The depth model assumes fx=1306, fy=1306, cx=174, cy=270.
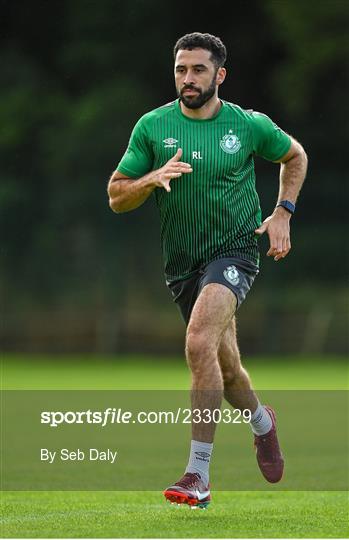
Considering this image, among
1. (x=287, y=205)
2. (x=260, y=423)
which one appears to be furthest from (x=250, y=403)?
(x=287, y=205)

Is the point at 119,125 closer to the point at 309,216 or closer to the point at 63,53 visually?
the point at 63,53

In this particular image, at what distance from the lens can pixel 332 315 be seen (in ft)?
76.5

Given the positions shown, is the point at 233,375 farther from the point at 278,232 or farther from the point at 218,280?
the point at 278,232

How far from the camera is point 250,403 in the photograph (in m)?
7.93

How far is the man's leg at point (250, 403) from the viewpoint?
25.2ft

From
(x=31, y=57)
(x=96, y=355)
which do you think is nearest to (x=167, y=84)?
(x=31, y=57)

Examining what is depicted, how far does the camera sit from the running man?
23.2ft

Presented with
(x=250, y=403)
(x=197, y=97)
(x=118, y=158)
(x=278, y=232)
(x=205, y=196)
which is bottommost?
(x=118, y=158)

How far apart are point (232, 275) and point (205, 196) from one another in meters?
0.48

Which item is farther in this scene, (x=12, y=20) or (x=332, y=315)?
(x=12, y=20)

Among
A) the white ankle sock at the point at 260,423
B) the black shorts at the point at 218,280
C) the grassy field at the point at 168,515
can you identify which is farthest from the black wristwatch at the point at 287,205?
the grassy field at the point at 168,515

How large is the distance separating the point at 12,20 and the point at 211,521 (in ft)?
79.7

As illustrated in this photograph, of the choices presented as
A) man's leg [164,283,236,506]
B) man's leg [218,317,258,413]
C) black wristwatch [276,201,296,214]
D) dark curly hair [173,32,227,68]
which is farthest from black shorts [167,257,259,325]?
dark curly hair [173,32,227,68]

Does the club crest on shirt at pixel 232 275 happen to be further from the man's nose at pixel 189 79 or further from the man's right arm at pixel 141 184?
the man's nose at pixel 189 79
